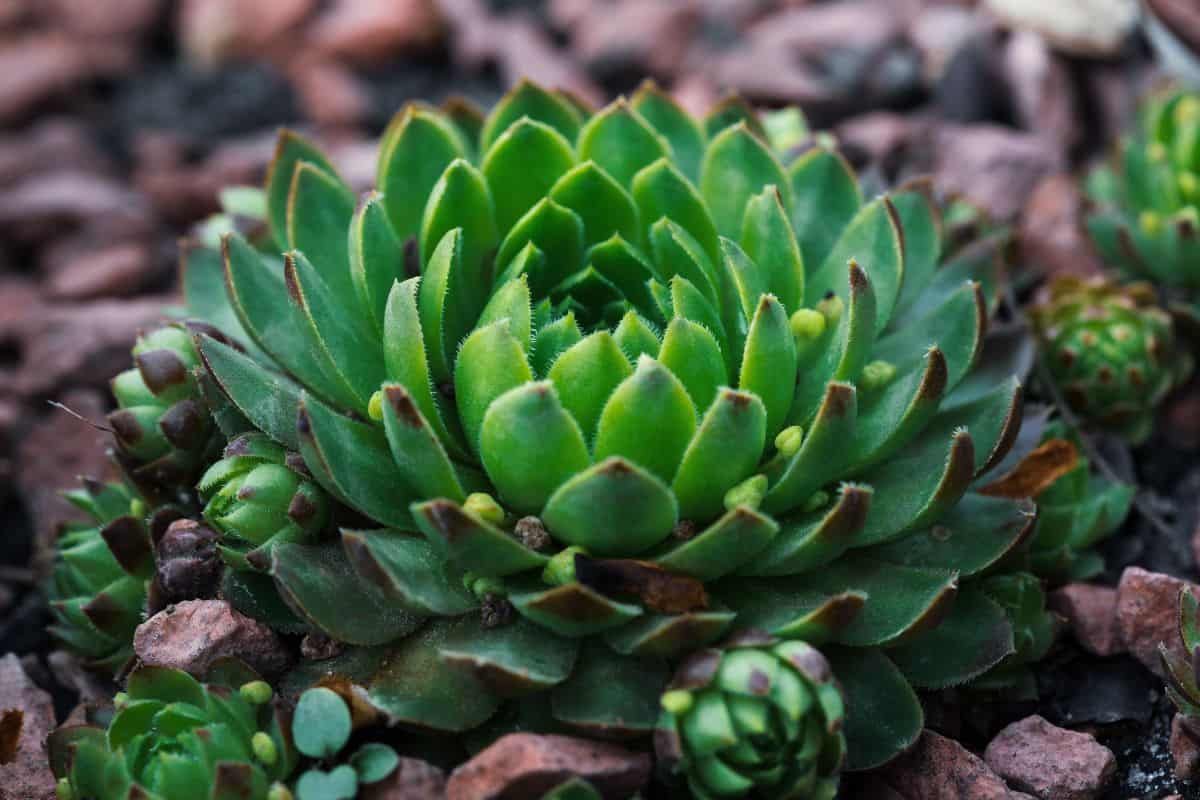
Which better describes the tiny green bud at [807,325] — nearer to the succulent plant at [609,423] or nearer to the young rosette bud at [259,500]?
the succulent plant at [609,423]

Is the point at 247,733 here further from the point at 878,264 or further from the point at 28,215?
the point at 28,215

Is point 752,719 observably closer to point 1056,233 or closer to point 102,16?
point 1056,233

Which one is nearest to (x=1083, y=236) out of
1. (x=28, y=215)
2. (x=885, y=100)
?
(x=885, y=100)

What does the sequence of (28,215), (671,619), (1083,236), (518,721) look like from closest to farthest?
1. (671,619)
2. (518,721)
3. (1083,236)
4. (28,215)

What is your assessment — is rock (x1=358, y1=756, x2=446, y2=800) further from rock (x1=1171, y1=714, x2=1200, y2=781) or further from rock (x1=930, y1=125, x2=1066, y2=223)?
rock (x1=930, y1=125, x2=1066, y2=223)

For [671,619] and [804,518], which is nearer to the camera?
[671,619]

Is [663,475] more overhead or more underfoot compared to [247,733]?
more overhead

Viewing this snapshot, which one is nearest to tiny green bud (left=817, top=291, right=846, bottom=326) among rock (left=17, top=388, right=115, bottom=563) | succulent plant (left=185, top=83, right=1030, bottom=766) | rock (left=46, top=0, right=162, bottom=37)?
succulent plant (left=185, top=83, right=1030, bottom=766)
